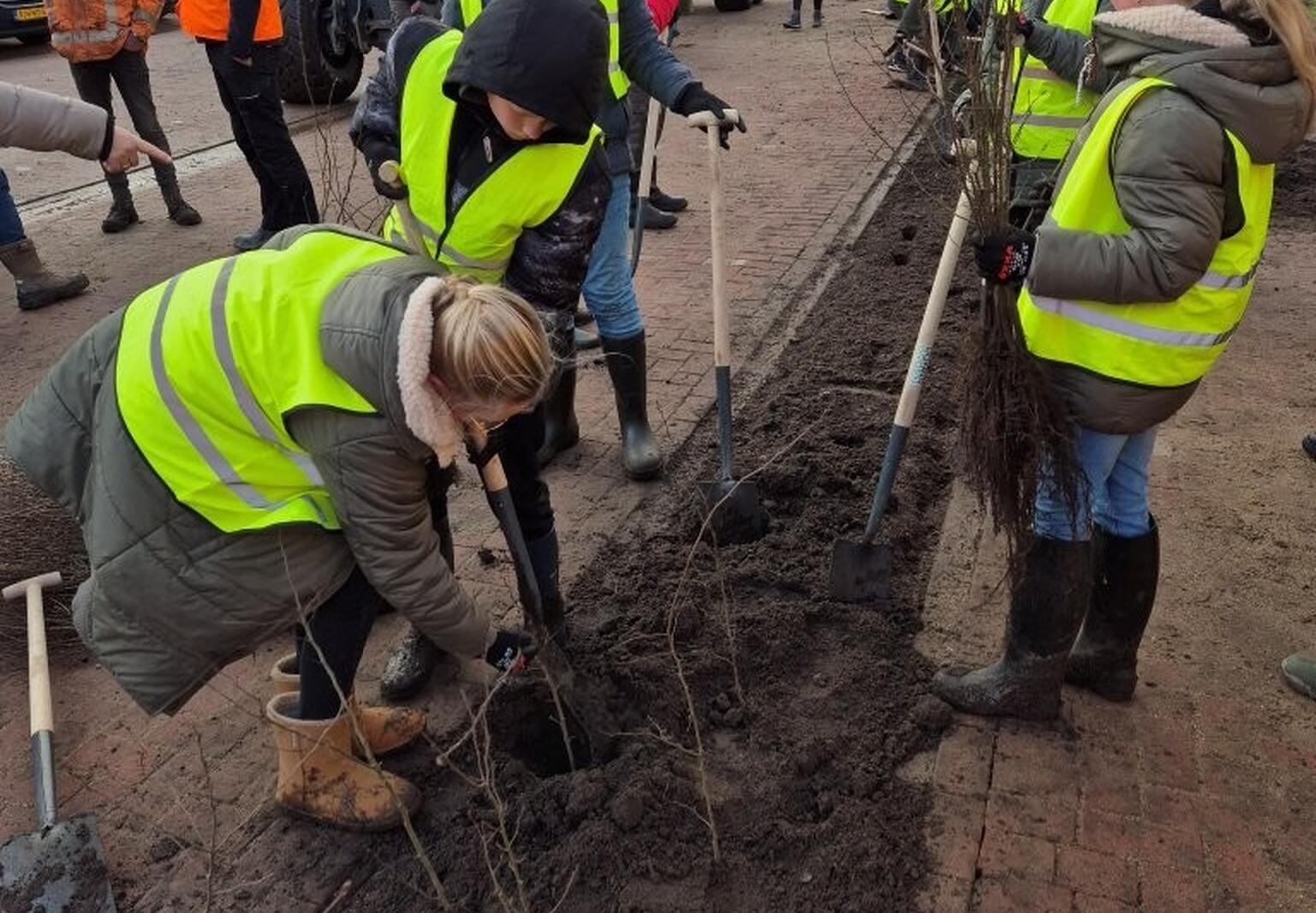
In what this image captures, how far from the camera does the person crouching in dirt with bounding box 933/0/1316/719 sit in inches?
89.7

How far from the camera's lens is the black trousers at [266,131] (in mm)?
6180

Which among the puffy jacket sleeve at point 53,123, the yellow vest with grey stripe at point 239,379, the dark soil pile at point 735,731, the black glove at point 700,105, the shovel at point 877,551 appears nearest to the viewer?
the yellow vest with grey stripe at point 239,379

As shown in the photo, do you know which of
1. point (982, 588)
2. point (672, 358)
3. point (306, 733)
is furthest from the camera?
point (672, 358)

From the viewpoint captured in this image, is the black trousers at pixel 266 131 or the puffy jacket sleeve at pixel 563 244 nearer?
the puffy jacket sleeve at pixel 563 244

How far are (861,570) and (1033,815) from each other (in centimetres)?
98

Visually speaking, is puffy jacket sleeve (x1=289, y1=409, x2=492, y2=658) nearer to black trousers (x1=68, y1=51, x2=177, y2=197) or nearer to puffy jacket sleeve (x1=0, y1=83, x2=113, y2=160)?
puffy jacket sleeve (x1=0, y1=83, x2=113, y2=160)

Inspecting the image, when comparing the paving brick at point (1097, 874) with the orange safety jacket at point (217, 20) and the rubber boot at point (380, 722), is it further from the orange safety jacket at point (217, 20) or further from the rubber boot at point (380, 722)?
the orange safety jacket at point (217, 20)

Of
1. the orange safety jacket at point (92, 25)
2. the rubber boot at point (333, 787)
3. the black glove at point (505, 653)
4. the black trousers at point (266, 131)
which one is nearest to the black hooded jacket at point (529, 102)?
the black glove at point (505, 653)

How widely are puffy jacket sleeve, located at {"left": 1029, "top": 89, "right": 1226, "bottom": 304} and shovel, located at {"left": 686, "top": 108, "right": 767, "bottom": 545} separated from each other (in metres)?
1.69

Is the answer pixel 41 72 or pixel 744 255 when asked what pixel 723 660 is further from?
pixel 41 72

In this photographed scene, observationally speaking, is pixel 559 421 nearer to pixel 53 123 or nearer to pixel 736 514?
pixel 736 514

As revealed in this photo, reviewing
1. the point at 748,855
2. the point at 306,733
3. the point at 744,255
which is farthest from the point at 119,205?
the point at 748,855

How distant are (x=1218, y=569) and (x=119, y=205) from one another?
6.54 m

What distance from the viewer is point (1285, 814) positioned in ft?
9.11
